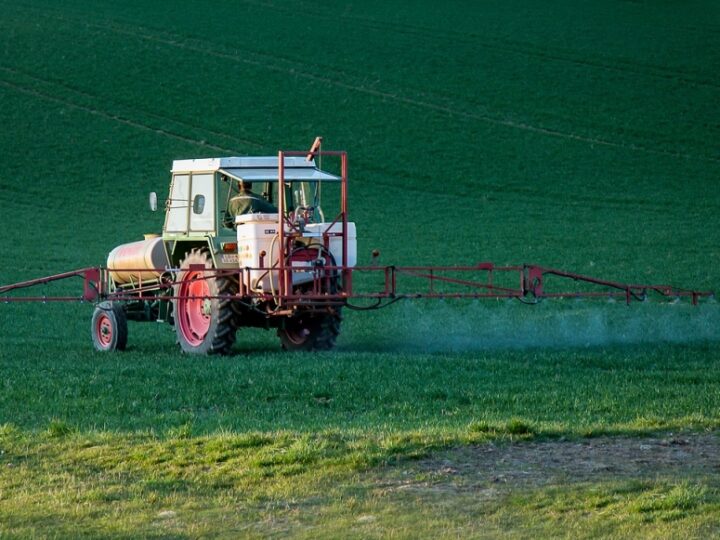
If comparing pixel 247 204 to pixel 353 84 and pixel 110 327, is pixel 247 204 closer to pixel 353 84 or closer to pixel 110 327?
pixel 110 327

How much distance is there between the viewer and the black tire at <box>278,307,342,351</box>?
19688mm

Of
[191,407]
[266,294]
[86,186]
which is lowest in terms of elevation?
[191,407]

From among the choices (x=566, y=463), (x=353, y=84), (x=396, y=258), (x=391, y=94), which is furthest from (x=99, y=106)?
(x=566, y=463)

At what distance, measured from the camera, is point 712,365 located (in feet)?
58.1

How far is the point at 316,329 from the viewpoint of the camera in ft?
65.1

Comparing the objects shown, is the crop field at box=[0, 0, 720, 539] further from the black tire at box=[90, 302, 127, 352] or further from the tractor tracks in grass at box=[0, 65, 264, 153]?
the black tire at box=[90, 302, 127, 352]

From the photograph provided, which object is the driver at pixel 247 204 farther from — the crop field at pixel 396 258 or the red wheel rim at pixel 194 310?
the crop field at pixel 396 258

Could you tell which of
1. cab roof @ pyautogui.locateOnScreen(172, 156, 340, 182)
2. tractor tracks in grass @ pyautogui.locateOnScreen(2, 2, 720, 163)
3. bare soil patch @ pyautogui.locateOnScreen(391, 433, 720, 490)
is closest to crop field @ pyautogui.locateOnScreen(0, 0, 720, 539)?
bare soil patch @ pyautogui.locateOnScreen(391, 433, 720, 490)

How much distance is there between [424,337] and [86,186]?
82.1 ft

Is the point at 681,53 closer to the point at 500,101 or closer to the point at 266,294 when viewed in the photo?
the point at 500,101

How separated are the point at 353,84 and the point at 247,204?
36.5m

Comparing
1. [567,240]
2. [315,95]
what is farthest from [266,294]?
[315,95]

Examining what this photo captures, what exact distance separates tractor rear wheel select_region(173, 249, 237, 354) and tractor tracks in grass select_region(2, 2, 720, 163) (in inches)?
1113

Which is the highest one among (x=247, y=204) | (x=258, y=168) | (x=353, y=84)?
(x=353, y=84)
